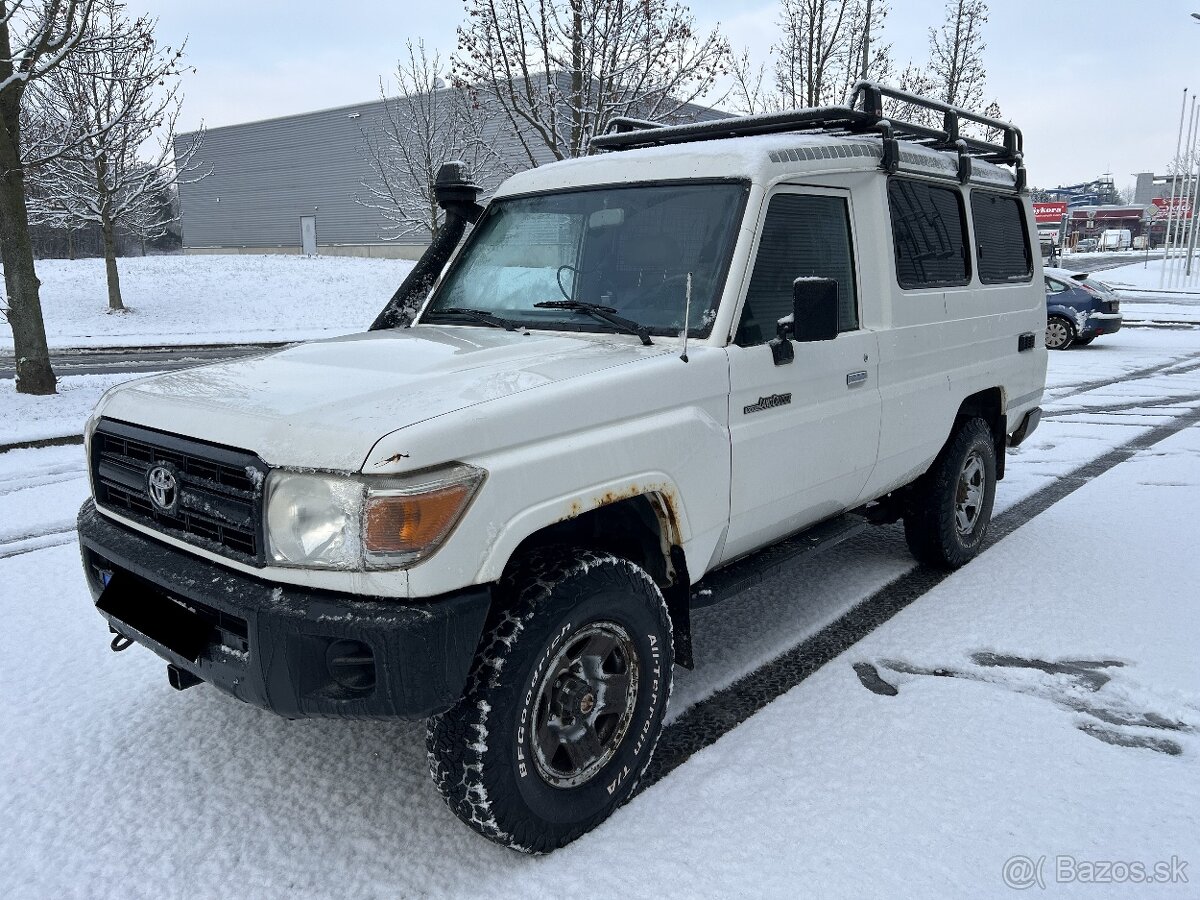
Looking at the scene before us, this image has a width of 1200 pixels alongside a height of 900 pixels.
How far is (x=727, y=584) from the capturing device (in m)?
3.36

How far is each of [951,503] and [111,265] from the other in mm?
26638

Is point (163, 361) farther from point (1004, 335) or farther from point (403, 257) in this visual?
point (403, 257)

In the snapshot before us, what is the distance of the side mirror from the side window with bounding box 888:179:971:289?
3.78 feet

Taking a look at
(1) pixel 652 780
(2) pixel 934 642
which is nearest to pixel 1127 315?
(2) pixel 934 642

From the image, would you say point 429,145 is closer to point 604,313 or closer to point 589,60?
point 589,60

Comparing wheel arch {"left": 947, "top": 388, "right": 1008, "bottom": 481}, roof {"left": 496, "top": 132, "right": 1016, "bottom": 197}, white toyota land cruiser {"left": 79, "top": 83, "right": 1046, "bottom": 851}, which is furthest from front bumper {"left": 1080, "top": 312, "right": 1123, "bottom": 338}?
roof {"left": 496, "top": 132, "right": 1016, "bottom": 197}

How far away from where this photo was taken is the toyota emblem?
265cm

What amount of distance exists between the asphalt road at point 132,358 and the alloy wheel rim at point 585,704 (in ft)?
40.9

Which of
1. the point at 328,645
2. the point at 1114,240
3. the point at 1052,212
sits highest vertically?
the point at 1052,212

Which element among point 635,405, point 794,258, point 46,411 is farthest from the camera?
point 46,411

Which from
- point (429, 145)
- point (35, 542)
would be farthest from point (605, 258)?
point (429, 145)

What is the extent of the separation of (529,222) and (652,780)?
2362mm

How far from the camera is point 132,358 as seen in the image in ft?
57.7

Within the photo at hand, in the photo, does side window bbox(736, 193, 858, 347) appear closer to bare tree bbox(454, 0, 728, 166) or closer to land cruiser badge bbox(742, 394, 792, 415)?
land cruiser badge bbox(742, 394, 792, 415)
